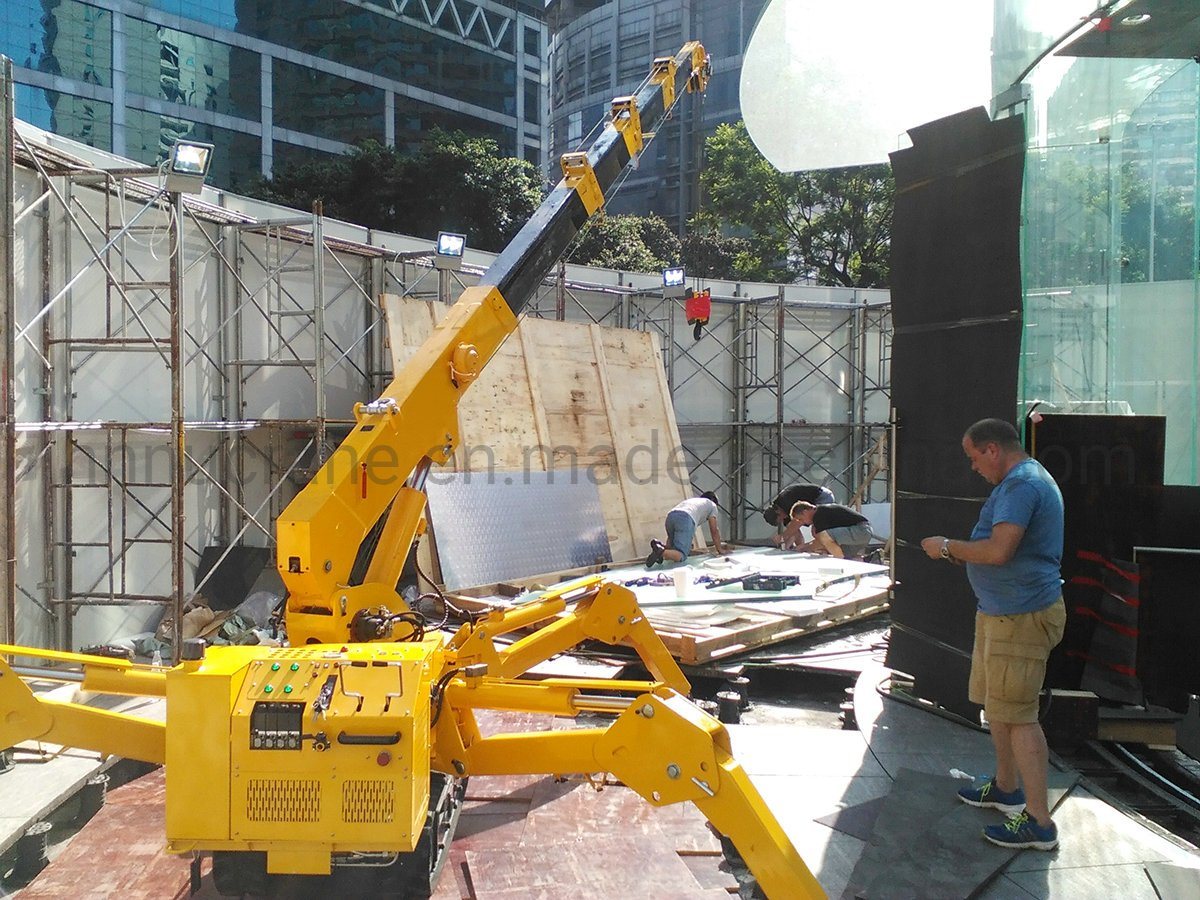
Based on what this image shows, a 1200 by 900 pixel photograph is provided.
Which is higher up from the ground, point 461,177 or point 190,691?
point 461,177

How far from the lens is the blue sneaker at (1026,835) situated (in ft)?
12.6

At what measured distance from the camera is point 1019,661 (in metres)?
3.95

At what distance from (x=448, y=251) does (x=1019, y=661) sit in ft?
29.3

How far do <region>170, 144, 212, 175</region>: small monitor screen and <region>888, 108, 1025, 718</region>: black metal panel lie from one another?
18.1ft

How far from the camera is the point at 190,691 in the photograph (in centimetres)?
334

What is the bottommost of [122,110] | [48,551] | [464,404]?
[48,551]

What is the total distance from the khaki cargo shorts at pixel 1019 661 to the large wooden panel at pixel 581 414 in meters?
7.42

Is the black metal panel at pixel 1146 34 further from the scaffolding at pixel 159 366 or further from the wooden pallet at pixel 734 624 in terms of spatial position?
the scaffolding at pixel 159 366

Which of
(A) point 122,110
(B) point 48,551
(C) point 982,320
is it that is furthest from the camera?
(A) point 122,110

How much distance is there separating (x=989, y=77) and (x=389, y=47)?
39021 millimetres

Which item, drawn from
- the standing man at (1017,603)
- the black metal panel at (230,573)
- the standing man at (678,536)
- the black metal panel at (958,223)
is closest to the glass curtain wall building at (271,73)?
the black metal panel at (230,573)

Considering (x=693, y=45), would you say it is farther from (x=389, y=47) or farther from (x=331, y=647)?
(x=389, y=47)

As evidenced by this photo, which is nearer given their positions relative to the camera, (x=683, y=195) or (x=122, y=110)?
(x=122, y=110)

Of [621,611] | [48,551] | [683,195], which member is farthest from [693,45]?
[683,195]
